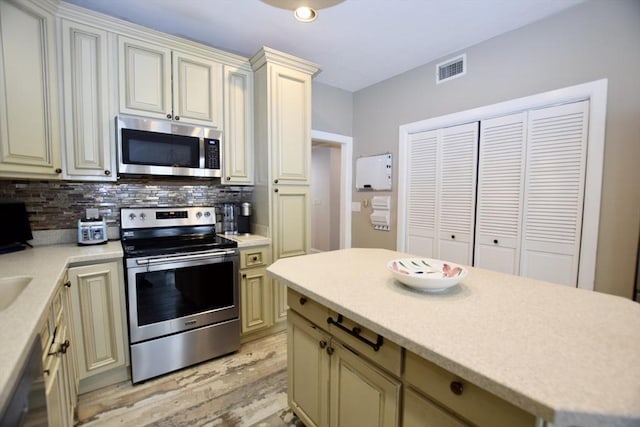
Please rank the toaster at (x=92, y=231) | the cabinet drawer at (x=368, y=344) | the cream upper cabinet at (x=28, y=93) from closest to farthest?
1. the cabinet drawer at (x=368, y=344)
2. the cream upper cabinet at (x=28, y=93)
3. the toaster at (x=92, y=231)

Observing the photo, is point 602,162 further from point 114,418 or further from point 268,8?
point 114,418

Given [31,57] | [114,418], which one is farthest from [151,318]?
[31,57]

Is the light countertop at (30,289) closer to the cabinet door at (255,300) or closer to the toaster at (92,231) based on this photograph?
the toaster at (92,231)

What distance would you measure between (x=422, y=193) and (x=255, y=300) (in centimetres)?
197

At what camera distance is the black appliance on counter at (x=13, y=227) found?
1.71 m

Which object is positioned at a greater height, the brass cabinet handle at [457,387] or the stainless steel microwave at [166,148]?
the stainless steel microwave at [166,148]

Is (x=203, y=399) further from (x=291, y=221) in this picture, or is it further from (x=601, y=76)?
(x=601, y=76)

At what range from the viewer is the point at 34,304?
1.00m

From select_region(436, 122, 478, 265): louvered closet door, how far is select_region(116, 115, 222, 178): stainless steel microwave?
211 centimetres

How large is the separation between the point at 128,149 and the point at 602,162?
10.6 feet

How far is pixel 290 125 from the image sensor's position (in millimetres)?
2520

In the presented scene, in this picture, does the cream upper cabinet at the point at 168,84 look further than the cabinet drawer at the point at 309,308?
Yes

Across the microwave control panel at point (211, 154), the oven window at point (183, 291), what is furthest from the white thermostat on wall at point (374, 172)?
the oven window at point (183, 291)

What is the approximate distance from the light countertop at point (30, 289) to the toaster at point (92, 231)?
5 cm
